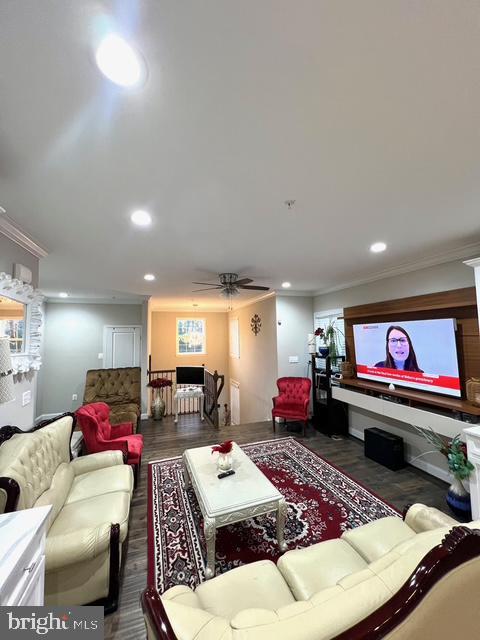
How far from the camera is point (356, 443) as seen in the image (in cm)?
420

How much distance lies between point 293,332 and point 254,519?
3.55 metres

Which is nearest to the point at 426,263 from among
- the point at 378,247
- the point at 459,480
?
the point at 378,247

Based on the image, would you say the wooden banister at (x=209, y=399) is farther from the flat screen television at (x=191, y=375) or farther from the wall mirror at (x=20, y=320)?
the wall mirror at (x=20, y=320)

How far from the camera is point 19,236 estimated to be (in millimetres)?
2238

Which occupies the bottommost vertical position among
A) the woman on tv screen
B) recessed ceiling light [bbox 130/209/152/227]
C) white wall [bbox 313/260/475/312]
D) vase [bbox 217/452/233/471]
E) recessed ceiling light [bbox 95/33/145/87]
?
vase [bbox 217/452/233/471]

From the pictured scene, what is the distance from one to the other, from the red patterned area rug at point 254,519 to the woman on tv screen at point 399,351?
162 centimetres

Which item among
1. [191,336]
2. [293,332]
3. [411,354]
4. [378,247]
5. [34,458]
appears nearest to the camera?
[34,458]

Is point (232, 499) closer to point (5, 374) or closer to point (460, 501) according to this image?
point (5, 374)

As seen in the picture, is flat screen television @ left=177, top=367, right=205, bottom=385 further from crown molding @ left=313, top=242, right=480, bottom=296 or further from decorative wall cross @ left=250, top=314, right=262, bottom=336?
crown molding @ left=313, top=242, right=480, bottom=296

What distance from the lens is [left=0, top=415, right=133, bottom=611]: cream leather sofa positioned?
1.50 meters

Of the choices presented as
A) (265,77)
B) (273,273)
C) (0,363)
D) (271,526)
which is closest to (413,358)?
(273,273)

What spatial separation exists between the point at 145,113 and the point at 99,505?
102 inches

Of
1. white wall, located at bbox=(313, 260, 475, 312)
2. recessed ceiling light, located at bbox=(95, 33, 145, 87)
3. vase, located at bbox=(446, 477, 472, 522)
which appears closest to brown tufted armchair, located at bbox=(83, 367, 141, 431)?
white wall, located at bbox=(313, 260, 475, 312)

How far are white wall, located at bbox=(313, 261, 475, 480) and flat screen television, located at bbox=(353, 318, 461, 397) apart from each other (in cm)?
43
